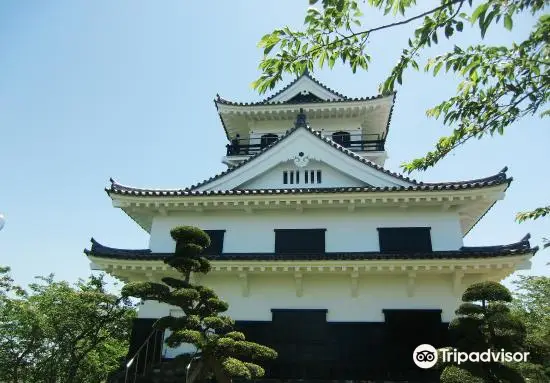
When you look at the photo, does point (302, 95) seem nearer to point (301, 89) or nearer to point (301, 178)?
point (301, 89)

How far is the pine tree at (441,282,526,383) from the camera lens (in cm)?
743

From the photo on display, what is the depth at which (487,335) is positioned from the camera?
806 cm

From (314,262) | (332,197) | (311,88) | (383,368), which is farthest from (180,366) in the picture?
(311,88)

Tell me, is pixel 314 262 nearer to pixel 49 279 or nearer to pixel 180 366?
pixel 180 366

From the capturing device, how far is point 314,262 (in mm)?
11484

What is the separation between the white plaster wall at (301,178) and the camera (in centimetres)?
1498

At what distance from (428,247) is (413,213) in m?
1.22

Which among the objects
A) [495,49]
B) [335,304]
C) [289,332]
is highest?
[495,49]

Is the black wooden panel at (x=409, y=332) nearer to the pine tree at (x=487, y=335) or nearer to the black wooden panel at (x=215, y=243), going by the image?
the pine tree at (x=487, y=335)

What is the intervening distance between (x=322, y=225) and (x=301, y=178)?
2593 millimetres

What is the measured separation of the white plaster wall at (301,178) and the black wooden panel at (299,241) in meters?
2.33

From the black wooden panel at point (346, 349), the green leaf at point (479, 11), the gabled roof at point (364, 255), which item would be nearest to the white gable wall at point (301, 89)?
the gabled roof at point (364, 255)

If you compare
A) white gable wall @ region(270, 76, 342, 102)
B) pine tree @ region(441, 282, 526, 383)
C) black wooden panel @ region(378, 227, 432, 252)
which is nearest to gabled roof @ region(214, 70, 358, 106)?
white gable wall @ region(270, 76, 342, 102)

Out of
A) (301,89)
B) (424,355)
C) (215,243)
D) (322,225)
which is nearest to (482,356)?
(424,355)
